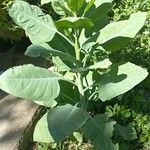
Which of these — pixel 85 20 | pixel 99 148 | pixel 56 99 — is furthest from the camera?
pixel 56 99

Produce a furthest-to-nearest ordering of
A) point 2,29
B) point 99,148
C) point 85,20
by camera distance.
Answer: point 2,29 → point 99,148 → point 85,20

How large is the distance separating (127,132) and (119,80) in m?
0.62

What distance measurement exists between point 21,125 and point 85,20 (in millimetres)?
1234

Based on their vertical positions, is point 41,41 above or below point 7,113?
above

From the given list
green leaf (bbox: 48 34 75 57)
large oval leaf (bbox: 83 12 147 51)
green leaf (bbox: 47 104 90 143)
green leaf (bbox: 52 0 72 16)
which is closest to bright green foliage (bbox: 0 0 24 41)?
green leaf (bbox: 48 34 75 57)

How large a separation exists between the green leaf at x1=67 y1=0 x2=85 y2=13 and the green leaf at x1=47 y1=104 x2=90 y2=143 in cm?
72

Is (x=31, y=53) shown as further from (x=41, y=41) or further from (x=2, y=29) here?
(x=2, y=29)

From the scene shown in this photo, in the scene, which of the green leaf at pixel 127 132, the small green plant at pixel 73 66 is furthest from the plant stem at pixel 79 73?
the green leaf at pixel 127 132

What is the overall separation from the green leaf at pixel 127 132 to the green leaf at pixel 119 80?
0.54 m

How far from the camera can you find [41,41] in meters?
3.16

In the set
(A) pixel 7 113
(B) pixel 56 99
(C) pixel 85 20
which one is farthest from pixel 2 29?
(C) pixel 85 20

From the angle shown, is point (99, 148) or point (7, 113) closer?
point (99, 148)

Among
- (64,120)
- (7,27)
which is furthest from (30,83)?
(7,27)

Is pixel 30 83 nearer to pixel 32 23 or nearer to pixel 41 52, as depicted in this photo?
pixel 41 52
